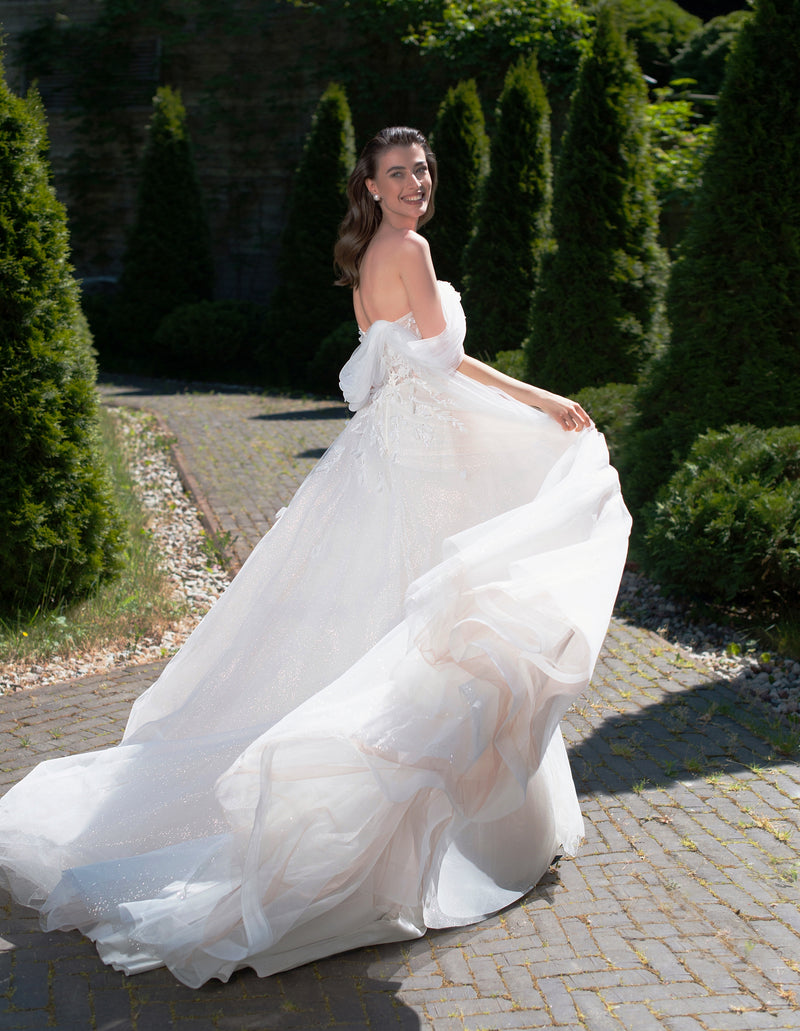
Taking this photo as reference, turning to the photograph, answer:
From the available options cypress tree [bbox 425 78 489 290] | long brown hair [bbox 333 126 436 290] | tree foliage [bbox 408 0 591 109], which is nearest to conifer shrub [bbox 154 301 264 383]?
cypress tree [bbox 425 78 489 290]

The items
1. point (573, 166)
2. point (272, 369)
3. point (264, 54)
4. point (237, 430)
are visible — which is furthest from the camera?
point (264, 54)

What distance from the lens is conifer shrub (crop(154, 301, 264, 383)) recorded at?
585 inches

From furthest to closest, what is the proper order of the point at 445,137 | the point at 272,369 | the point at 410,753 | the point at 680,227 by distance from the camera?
1. the point at 272,369
2. the point at 445,137
3. the point at 680,227
4. the point at 410,753

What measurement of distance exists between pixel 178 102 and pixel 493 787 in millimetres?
15307

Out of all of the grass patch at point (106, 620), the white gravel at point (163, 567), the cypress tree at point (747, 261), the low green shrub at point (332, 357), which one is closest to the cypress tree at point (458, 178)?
the low green shrub at point (332, 357)

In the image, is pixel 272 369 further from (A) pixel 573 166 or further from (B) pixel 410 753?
(B) pixel 410 753

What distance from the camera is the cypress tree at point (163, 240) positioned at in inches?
609

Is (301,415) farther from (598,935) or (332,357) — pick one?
(598,935)

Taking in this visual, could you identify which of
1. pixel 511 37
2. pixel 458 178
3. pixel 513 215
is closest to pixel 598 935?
pixel 513 215

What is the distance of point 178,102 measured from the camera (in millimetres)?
15711

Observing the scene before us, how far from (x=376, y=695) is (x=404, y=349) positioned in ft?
3.55

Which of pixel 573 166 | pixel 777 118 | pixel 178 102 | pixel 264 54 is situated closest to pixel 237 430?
pixel 573 166

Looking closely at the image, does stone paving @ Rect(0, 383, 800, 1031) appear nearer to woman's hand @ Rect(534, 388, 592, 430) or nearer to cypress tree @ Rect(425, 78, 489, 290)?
woman's hand @ Rect(534, 388, 592, 430)

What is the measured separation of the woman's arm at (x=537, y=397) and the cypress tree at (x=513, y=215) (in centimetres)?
846
